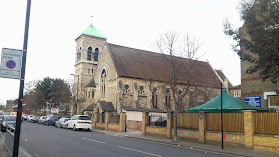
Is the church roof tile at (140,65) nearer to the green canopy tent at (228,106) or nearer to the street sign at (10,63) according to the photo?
the green canopy tent at (228,106)

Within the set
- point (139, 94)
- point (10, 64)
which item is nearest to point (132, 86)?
point (139, 94)

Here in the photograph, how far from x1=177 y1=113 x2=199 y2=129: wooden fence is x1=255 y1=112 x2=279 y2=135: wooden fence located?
15.9 feet

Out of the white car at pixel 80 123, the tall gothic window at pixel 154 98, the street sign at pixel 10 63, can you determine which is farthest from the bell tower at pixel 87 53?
the street sign at pixel 10 63

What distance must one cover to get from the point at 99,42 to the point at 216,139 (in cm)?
4618

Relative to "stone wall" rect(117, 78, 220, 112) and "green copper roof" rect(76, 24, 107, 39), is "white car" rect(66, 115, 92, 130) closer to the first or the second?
"stone wall" rect(117, 78, 220, 112)

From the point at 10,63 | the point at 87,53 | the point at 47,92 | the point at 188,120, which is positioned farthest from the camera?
the point at 47,92

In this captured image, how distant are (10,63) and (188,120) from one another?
14.9m

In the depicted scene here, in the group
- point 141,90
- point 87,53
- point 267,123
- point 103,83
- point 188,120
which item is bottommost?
point 188,120

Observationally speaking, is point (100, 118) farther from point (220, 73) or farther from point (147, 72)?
point (220, 73)

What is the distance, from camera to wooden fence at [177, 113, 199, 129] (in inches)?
761

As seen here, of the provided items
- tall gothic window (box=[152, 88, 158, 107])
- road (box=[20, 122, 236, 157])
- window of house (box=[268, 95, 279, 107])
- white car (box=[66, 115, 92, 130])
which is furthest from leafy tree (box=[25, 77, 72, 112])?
window of house (box=[268, 95, 279, 107])

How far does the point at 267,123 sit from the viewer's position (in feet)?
48.3

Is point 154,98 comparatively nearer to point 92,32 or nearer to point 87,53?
point 87,53

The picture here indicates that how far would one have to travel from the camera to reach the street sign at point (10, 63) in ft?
25.0
